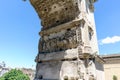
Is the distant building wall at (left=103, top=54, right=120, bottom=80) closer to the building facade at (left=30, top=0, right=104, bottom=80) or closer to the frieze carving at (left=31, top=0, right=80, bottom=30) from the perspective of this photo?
the building facade at (left=30, top=0, right=104, bottom=80)

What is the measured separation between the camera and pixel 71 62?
4441mm

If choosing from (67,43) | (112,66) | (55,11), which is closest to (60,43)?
(67,43)

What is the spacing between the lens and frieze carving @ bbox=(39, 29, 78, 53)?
475 cm

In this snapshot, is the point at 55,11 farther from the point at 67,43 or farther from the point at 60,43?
the point at 67,43

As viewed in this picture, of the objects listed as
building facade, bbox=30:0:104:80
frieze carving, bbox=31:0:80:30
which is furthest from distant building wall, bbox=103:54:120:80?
frieze carving, bbox=31:0:80:30

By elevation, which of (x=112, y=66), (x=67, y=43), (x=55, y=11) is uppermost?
(x=55, y=11)

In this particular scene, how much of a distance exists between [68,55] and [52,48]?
105 cm

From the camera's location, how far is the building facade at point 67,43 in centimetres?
427

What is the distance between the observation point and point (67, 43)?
16.0ft

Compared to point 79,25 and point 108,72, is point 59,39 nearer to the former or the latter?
point 79,25

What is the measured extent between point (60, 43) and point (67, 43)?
360 millimetres

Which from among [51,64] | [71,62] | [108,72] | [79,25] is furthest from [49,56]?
[108,72]

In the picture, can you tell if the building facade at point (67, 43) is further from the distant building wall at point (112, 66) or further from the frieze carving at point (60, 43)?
the distant building wall at point (112, 66)

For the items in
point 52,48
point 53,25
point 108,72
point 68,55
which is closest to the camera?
point 68,55
